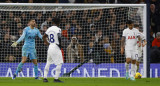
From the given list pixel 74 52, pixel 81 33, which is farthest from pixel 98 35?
pixel 74 52

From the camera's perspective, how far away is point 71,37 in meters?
18.3

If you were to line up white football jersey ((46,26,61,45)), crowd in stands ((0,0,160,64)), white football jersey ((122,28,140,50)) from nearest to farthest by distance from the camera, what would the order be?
white football jersey ((46,26,61,45))
white football jersey ((122,28,140,50))
crowd in stands ((0,0,160,64))

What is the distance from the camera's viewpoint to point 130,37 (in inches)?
588

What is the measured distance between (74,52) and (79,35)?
800 millimetres

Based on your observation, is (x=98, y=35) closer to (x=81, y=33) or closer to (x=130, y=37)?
(x=81, y=33)

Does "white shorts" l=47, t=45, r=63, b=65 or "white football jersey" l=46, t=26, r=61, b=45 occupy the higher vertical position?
"white football jersey" l=46, t=26, r=61, b=45

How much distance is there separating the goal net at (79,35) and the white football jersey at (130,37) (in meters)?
2.64

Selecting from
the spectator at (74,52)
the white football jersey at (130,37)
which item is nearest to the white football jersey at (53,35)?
the white football jersey at (130,37)

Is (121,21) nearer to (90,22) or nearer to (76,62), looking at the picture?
(90,22)

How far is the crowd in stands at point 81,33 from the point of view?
17.9m

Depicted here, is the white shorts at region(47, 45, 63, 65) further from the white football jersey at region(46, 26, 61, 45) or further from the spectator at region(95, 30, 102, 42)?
the spectator at region(95, 30, 102, 42)

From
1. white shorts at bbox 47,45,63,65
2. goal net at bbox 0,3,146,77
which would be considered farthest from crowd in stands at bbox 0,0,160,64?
white shorts at bbox 47,45,63,65

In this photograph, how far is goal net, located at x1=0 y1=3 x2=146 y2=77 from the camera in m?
17.7

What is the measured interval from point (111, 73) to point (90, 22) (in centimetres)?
221
